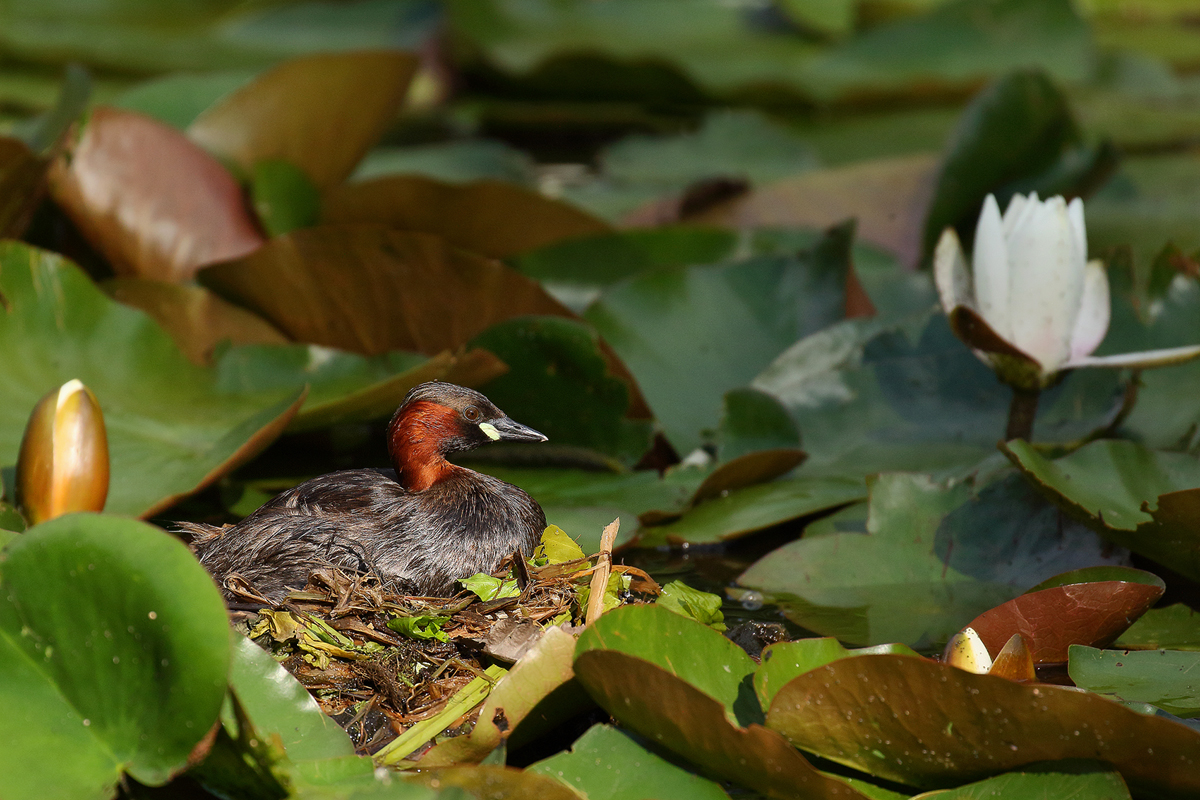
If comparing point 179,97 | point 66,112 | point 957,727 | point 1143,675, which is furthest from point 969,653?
point 179,97

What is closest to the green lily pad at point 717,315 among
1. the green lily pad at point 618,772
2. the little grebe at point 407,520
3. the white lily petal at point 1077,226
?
the white lily petal at point 1077,226

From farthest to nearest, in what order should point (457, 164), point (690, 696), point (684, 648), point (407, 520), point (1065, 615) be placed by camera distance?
point (457, 164) → point (407, 520) → point (1065, 615) → point (684, 648) → point (690, 696)

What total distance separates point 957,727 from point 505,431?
53.2 inches

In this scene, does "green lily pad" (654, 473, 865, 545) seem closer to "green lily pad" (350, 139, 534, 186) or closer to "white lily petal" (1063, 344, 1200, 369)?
"white lily petal" (1063, 344, 1200, 369)

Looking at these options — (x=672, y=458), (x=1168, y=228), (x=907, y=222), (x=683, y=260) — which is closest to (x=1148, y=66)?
(x=1168, y=228)

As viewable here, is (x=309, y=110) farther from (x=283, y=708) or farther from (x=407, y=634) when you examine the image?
(x=283, y=708)

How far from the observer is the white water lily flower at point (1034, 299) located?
330 cm

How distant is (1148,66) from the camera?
8703 millimetres

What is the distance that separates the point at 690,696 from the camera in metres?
2.23

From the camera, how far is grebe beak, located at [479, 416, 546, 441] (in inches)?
124

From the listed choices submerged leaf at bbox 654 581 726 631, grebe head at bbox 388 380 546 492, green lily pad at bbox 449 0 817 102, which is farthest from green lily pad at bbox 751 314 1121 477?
green lily pad at bbox 449 0 817 102

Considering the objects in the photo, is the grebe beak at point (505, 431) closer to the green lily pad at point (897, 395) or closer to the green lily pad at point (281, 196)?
the green lily pad at point (897, 395)

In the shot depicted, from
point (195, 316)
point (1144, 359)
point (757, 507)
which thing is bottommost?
point (757, 507)

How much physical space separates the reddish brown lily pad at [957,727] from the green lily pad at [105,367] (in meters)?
1.99
